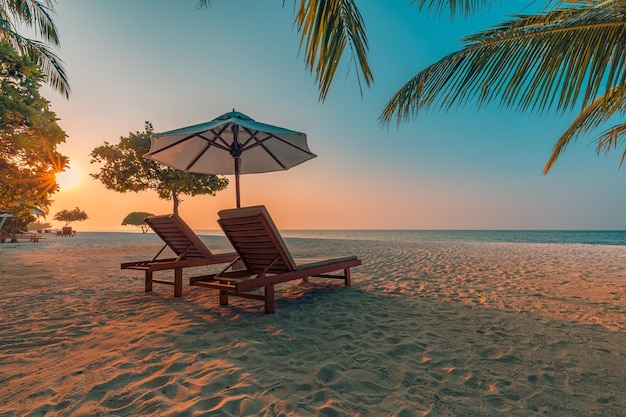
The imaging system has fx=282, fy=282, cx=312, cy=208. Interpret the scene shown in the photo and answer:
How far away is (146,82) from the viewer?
8570mm

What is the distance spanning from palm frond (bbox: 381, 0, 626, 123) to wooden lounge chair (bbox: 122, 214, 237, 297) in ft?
11.9

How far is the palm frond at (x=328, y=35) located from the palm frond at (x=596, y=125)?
3.22 m

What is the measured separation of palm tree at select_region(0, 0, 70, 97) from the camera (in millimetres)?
6980

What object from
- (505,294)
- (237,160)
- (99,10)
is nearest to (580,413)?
(505,294)

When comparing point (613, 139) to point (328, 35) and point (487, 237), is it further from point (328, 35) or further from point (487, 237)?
point (487, 237)

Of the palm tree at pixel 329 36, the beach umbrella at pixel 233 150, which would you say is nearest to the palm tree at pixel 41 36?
the beach umbrella at pixel 233 150

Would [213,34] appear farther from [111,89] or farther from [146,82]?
[111,89]

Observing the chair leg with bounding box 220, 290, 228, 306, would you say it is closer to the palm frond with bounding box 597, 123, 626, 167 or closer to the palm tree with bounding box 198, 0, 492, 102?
the palm tree with bounding box 198, 0, 492, 102

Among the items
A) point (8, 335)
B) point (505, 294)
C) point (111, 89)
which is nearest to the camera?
point (8, 335)

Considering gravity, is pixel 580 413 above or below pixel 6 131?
below

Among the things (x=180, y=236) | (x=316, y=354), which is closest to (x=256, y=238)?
(x=316, y=354)

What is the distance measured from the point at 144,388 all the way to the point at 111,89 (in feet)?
30.6

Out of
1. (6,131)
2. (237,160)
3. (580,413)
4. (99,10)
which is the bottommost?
(580,413)

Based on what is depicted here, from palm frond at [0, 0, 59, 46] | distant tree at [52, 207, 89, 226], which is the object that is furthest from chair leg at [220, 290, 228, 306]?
distant tree at [52, 207, 89, 226]
